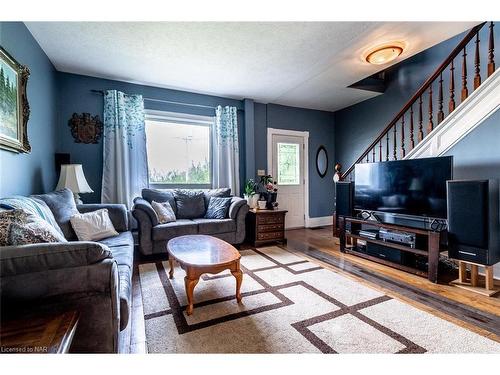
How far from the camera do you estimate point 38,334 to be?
86 cm

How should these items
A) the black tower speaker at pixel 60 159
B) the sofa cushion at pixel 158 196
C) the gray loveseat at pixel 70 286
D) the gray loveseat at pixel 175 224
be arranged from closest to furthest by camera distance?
the gray loveseat at pixel 70 286, the gray loveseat at pixel 175 224, the black tower speaker at pixel 60 159, the sofa cushion at pixel 158 196

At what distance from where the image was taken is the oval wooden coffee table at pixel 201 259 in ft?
5.92

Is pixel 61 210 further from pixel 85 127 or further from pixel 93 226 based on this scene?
pixel 85 127

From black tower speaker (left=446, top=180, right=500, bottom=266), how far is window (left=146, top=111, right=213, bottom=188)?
3.38 m

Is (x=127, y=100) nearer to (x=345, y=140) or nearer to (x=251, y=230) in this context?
(x=251, y=230)

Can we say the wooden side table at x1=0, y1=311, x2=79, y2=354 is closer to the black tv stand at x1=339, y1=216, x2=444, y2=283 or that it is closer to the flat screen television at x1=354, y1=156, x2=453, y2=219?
the black tv stand at x1=339, y1=216, x2=444, y2=283

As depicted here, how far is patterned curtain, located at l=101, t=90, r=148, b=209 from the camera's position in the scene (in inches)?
140

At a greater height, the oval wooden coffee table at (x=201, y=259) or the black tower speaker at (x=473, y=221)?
the black tower speaker at (x=473, y=221)

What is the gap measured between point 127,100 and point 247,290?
3250mm

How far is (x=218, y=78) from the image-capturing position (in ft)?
11.7

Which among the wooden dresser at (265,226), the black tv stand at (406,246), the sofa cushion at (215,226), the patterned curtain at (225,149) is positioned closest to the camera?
the black tv stand at (406,246)

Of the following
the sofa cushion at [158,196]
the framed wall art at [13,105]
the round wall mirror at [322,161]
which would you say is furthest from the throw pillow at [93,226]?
the round wall mirror at [322,161]

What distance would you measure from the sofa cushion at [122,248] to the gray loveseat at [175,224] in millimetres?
386

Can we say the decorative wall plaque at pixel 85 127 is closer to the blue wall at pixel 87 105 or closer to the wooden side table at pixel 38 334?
the blue wall at pixel 87 105
